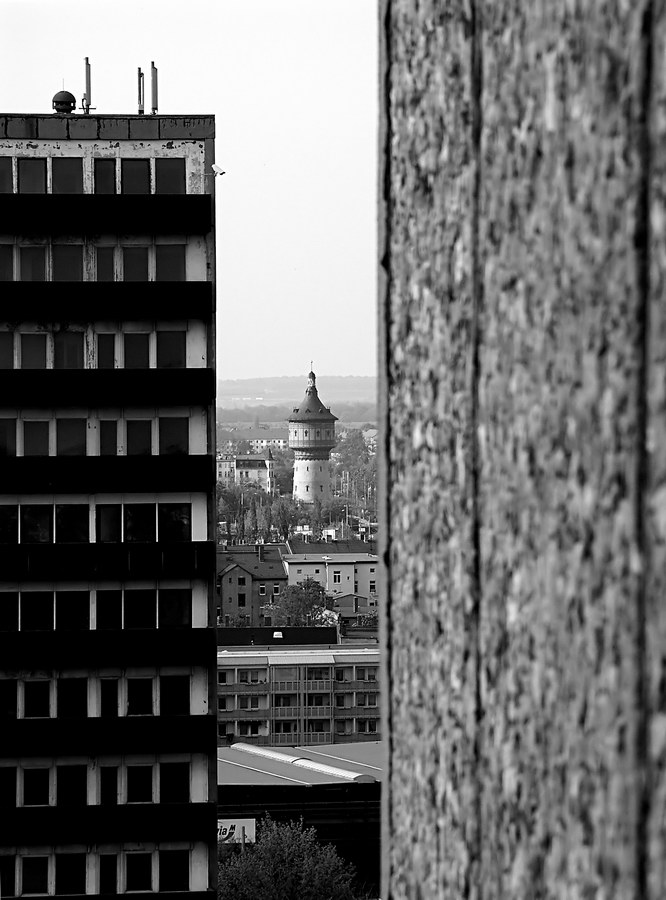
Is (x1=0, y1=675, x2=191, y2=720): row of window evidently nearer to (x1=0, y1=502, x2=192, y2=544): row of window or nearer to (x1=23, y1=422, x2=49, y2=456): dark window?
(x1=0, y1=502, x2=192, y2=544): row of window

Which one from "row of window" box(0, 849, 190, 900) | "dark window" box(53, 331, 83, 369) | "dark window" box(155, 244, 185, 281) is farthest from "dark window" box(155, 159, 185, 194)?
"row of window" box(0, 849, 190, 900)

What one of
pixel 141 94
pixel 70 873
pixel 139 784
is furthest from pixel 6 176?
pixel 70 873

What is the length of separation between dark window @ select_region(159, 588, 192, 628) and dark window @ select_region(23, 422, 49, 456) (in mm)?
1895

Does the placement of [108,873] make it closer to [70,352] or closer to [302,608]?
[70,352]

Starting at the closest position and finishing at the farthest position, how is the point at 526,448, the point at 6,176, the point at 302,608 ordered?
the point at 526,448 → the point at 6,176 → the point at 302,608

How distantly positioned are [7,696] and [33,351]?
11.5ft

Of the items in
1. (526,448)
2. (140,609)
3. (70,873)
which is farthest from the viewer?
(140,609)

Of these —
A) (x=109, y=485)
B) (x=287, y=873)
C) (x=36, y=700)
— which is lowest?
(x=287, y=873)

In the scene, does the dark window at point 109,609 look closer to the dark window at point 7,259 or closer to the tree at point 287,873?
the dark window at point 7,259

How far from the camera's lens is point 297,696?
34500 millimetres

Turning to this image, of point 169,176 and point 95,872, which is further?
point 169,176

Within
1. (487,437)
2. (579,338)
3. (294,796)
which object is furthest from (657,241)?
(294,796)

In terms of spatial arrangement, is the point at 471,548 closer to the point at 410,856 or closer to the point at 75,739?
the point at 410,856

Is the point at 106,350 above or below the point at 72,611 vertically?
above
